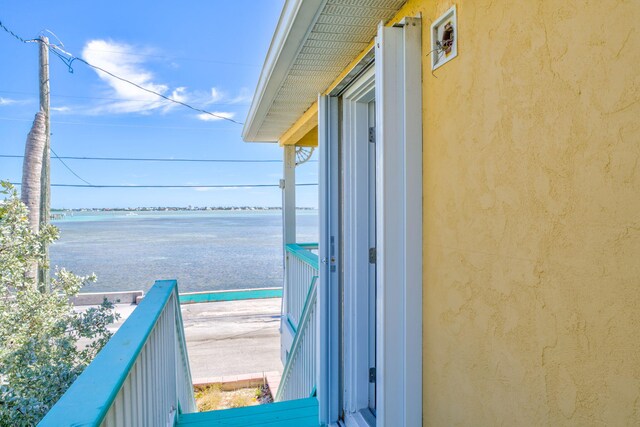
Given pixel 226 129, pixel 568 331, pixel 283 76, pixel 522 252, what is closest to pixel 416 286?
pixel 522 252

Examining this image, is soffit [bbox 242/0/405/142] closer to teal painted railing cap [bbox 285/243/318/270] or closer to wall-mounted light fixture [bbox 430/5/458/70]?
wall-mounted light fixture [bbox 430/5/458/70]

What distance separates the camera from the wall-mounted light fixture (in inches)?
50.0

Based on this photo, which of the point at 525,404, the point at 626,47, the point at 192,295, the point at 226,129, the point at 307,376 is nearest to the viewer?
the point at 626,47

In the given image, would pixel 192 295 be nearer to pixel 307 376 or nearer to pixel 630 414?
pixel 307 376

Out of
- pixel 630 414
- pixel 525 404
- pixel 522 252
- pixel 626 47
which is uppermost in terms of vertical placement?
pixel 626 47

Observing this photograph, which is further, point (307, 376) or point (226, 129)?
point (226, 129)

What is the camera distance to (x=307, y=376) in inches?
136

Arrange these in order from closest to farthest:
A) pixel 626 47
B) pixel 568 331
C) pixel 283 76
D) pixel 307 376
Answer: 1. pixel 626 47
2. pixel 568 331
3. pixel 283 76
4. pixel 307 376

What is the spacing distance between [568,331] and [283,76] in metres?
2.23

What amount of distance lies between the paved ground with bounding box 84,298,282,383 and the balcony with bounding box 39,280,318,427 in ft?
11.5

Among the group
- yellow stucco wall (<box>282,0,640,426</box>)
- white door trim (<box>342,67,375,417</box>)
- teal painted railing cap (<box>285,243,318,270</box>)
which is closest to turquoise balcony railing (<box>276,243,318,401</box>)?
teal painted railing cap (<box>285,243,318,270</box>)

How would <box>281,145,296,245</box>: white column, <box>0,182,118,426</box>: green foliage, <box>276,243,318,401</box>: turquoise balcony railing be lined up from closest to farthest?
<box>0,182,118,426</box>: green foliage → <box>276,243,318,401</box>: turquoise balcony railing → <box>281,145,296,245</box>: white column

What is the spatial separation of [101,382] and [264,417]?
6.34 ft

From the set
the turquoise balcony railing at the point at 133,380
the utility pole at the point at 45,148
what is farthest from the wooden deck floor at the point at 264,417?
the utility pole at the point at 45,148
